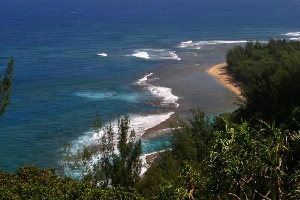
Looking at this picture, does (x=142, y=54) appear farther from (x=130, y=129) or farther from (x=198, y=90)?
(x=130, y=129)

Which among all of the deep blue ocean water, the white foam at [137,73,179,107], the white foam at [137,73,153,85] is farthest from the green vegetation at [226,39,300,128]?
the white foam at [137,73,153,85]

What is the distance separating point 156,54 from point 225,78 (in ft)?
64.3

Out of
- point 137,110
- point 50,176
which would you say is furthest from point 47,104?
point 50,176

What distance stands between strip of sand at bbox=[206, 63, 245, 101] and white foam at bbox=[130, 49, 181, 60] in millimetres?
9364

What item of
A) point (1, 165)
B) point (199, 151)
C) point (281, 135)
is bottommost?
point (1, 165)

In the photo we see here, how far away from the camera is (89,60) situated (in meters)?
77.8

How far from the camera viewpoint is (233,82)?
64.8m

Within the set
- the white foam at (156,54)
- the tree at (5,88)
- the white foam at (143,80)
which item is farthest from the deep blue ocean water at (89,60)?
the tree at (5,88)

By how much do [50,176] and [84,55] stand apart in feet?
214

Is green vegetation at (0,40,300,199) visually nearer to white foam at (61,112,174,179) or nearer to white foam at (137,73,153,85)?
white foam at (61,112,174,179)

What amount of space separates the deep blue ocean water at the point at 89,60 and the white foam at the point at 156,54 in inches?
7.1

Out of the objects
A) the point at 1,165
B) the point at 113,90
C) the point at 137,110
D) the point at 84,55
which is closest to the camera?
the point at 1,165

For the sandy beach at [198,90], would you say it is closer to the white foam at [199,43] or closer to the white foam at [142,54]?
the white foam at [142,54]

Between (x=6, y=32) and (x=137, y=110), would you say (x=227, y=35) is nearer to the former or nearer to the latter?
(x=6, y=32)
